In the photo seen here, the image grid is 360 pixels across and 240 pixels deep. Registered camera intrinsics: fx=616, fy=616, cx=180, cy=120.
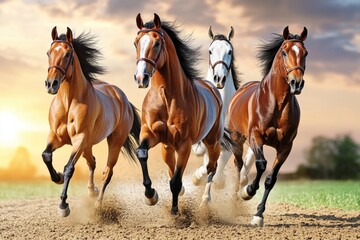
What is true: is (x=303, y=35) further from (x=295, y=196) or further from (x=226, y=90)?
(x=295, y=196)

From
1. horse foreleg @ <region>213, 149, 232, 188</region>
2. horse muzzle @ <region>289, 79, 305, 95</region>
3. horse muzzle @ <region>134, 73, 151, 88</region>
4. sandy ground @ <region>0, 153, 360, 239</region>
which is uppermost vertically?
horse muzzle @ <region>289, 79, 305, 95</region>

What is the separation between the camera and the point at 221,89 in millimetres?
10617

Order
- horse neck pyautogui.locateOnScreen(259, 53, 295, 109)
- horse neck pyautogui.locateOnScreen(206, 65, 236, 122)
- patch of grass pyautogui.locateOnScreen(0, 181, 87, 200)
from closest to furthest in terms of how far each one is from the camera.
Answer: horse neck pyautogui.locateOnScreen(259, 53, 295, 109) < horse neck pyautogui.locateOnScreen(206, 65, 236, 122) < patch of grass pyautogui.locateOnScreen(0, 181, 87, 200)

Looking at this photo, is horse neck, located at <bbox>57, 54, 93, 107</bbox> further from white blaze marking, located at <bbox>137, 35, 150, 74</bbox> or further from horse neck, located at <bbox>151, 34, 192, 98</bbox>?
white blaze marking, located at <bbox>137, 35, 150, 74</bbox>

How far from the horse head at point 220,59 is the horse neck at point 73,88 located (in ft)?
8.42

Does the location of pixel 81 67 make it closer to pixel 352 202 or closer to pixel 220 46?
pixel 220 46

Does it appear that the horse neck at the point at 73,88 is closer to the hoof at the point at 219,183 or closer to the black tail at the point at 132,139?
the black tail at the point at 132,139

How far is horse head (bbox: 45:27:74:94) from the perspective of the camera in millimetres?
7789

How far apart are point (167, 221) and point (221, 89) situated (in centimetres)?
309

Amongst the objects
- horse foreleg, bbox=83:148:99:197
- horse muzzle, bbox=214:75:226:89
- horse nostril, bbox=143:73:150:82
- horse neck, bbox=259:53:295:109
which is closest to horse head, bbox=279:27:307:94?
horse neck, bbox=259:53:295:109

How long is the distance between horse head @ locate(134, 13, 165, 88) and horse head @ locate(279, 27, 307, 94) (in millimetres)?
1622

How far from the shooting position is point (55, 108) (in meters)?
8.41

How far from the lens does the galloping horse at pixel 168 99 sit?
7312 mm

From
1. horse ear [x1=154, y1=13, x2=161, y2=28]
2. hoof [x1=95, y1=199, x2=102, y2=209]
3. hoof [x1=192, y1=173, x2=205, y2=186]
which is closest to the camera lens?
horse ear [x1=154, y1=13, x2=161, y2=28]
